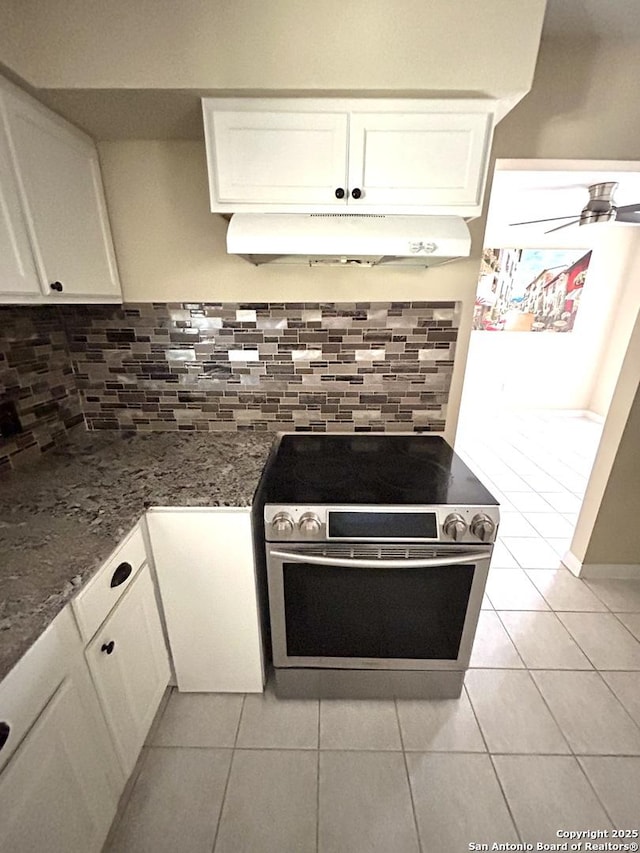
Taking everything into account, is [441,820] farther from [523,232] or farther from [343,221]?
[523,232]

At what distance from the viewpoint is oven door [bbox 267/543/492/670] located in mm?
1208

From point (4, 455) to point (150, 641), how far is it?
0.87 m

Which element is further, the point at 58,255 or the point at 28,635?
the point at 58,255

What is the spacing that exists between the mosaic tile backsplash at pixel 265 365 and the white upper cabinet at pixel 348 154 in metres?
0.50

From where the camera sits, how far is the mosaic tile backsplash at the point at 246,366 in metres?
1.65

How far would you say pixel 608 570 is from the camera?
2.12 meters

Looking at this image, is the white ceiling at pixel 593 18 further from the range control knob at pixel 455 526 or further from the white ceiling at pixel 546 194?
the range control knob at pixel 455 526

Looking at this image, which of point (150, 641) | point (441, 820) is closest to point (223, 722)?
point (150, 641)

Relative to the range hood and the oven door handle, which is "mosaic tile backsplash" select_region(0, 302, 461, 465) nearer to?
the range hood

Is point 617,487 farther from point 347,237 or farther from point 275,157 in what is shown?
point 275,157

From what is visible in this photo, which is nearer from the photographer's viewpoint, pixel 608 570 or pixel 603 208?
pixel 608 570

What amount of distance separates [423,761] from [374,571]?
0.74m

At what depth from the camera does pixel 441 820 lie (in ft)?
3.82

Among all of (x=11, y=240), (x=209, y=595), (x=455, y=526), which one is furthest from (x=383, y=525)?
(x=11, y=240)
